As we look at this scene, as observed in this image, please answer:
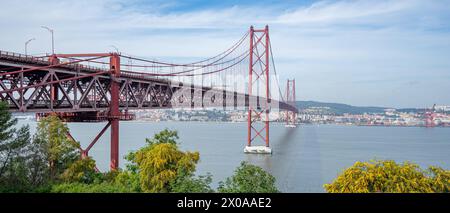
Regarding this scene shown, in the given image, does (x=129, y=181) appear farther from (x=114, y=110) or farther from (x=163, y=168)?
(x=114, y=110)

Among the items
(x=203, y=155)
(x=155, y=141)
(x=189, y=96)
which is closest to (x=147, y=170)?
(x=155, y=141)

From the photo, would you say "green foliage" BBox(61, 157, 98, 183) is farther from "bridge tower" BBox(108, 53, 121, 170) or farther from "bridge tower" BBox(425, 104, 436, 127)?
"bridge tower" BBox(425, 104, 436, 127)

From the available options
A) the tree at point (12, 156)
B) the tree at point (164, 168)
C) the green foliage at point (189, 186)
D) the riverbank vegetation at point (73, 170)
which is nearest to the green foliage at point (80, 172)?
the riverbank vegetation at point (73, 170)

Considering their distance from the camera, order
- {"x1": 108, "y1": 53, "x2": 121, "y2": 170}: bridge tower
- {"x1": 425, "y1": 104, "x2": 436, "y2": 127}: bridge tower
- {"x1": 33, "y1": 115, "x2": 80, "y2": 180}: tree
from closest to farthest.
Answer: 1. {"x1": 33, "y1": 115, "x2": 80, "y2": 180}: tree
2. {"x1": 108, "y1": 53, "x2": 121, "y2": 170}: bridge tower
3. {"x1": 425, "y1": 104, "x2": 436, "y2": 127}: bridge tower

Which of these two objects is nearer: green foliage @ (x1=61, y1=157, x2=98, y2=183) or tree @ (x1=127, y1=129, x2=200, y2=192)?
tree @ (x1=127, y1=129, x2=200, y2=192)

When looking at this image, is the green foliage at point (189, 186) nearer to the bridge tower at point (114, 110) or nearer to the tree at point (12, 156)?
the tree at point (12, 156)

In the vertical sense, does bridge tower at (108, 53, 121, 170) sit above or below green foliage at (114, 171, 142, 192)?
above

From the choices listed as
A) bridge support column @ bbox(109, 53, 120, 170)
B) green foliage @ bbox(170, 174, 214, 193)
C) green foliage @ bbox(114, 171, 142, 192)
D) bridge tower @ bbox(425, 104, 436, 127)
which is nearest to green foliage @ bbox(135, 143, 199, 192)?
green foliage @ bbox(170, 174, 214, 193)
